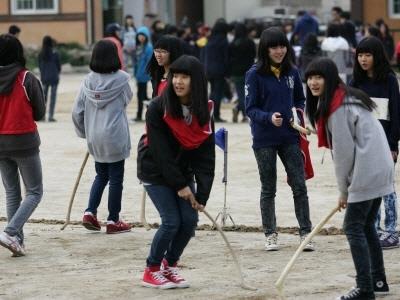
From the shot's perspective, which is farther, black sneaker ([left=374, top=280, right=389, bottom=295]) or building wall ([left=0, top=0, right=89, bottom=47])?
building wall ([left=0, top=0, right=89, bottom=47])

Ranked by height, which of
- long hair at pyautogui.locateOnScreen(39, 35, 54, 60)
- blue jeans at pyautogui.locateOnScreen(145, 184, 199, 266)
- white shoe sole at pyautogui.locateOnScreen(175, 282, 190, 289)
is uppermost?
long hair at pyautogui.locateOnScreen(39, 35, 54, 60)

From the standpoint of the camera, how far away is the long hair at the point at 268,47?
30.0 ft

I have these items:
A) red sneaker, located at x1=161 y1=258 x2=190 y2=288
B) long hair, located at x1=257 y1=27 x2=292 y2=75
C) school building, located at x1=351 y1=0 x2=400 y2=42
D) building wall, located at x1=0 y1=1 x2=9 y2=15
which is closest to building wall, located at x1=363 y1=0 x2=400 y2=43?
school building, located at x1=351 y1=0 x2=400 y2=42

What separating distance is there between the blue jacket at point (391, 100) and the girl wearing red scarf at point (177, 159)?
5.48 feet

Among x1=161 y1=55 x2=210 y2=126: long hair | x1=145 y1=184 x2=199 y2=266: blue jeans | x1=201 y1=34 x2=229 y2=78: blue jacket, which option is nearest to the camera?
x1=161 y1=55 x2=210 y2=126: long hair

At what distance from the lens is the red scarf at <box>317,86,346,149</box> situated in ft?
24.0

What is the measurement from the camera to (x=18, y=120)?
364 inches

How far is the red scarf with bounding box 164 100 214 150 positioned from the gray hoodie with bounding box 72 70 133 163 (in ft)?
7.50

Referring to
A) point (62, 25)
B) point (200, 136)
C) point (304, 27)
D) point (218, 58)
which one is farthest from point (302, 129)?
point (62, 25)

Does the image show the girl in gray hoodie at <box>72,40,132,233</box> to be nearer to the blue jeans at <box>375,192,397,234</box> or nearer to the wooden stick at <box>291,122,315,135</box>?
the wooden stick at <box>291,122,315,135</box>

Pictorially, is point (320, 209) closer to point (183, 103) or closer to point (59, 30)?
point (183, 103)

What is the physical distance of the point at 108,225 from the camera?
10.3 metres

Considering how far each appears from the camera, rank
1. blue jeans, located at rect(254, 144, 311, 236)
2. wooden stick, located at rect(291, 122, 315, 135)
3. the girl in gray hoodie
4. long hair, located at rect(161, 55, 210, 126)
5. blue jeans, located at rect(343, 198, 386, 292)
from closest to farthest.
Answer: blue jeans, located at rect(343, 198, 386, 292) → long hair, located at rect(161, 55, 210, 126) → wooden stick, located at rect(291, 122, 315, 135) → blue jeans, located at rect(254, 144, 311, 236) → the girl in gray hoodie

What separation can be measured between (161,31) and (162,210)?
17089mm
